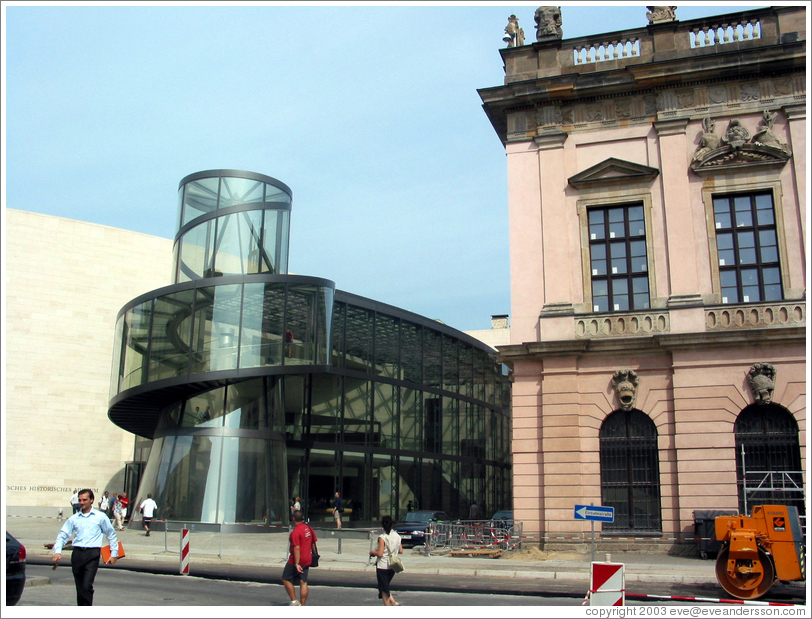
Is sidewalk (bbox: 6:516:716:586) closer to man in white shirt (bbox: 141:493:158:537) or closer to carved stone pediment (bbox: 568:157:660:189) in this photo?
man in white shirt (bbox: 141:493:158:537)

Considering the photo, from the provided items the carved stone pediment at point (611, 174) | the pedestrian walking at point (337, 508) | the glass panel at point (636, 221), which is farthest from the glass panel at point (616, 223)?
the pedestrian walking at point (337, 508)

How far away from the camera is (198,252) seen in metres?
36.3

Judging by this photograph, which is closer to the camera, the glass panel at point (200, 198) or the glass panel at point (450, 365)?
the glass panel at point (200, 198)

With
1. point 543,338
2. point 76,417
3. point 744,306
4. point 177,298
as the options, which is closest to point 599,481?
point 543,338

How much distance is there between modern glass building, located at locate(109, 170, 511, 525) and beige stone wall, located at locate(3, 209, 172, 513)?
1118 cm

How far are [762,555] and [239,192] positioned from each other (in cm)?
2896

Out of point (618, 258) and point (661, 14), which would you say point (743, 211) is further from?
point (661, 14)

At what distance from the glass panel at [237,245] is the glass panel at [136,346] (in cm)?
386

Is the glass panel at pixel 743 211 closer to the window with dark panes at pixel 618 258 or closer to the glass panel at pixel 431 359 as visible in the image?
the window with dark panes at pixel 618 258

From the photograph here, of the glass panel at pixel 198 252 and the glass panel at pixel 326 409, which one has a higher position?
the glass panel at pixel 198 252

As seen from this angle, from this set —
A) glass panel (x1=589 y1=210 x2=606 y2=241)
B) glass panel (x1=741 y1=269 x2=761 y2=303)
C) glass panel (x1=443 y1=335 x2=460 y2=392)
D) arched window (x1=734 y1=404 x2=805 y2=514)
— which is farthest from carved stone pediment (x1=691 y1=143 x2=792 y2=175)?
glass panel (x1=443 y1=335 x2=460 y2=392)

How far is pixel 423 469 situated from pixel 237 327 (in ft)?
54.5

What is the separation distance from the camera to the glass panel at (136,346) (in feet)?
111

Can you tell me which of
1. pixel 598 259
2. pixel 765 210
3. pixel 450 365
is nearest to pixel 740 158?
pixel 765 210
